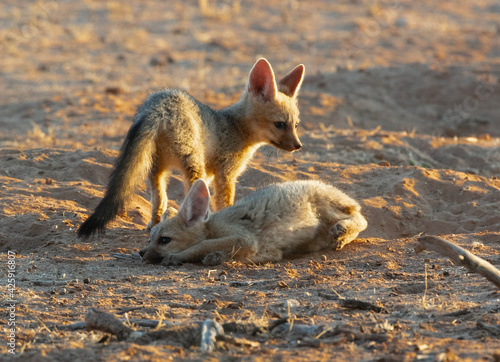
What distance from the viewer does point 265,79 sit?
22.6ft

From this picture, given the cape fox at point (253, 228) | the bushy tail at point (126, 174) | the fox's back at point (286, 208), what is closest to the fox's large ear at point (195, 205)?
the cape fox at point (253, 228)

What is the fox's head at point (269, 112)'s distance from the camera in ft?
22.4

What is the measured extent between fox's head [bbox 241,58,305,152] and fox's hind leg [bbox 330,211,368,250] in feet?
4.16

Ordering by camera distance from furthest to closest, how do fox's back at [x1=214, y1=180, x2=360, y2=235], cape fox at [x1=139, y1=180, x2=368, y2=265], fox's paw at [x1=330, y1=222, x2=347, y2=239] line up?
fox's paw at [x1=330, y1=222, x2=347, y2=239] < fox's back at [x1=214, y1=180, x2=360, y2=235] < cape fox at [x1=139, y1=180, x2=368, y2=265]

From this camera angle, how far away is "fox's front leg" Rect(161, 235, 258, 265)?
17.4 ft

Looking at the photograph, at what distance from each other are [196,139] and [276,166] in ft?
6.47

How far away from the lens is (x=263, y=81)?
22.6 ft

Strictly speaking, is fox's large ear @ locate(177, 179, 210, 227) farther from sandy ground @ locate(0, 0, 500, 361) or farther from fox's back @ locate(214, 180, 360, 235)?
sandy ground @ locate(0, 0, 500, 361)

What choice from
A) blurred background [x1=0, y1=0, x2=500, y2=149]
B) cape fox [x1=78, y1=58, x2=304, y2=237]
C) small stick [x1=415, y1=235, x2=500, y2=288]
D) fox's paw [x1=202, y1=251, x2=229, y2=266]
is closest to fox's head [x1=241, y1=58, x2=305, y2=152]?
cape fox [x1=78, y1=58, x2=304, y2=237]

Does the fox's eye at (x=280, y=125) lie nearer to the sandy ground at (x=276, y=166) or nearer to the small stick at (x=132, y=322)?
the sandy ground at (x=276, y=166)

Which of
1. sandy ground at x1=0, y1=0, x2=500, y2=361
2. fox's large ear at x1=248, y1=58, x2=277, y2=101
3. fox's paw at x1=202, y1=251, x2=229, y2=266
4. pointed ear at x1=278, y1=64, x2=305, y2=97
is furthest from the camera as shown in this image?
pointed ear at x1=278, y1=64, x2=305, y2=97

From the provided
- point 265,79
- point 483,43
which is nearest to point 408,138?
point 265,79

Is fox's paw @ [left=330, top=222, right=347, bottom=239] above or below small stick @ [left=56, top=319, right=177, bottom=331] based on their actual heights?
below

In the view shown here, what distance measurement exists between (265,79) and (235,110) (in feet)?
1.50
